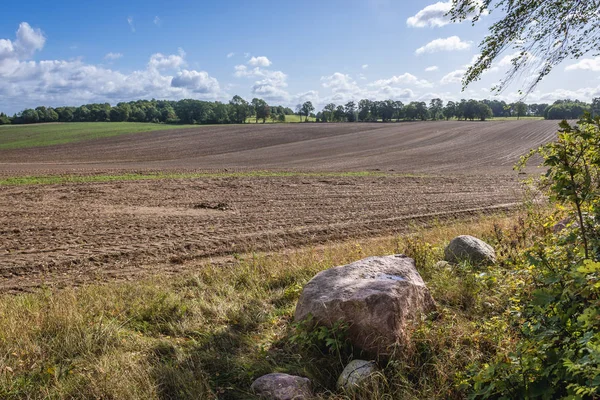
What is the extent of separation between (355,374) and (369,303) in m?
0.75

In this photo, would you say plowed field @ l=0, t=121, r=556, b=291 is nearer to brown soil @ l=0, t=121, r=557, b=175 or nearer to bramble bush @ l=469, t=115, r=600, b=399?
brown soil @ l=0, t=121, r=557, b=175

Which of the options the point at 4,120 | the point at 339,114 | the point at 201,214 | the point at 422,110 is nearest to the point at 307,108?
the point at 339,114

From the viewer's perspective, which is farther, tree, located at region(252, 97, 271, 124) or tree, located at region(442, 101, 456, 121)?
tree, located at region(442, 101, 456, 121)

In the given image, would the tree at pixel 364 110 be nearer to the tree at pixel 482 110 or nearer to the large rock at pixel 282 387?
the tree at pixel 482 110

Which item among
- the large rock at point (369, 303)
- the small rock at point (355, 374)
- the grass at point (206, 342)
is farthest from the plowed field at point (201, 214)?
the small rock at point (355, 374)

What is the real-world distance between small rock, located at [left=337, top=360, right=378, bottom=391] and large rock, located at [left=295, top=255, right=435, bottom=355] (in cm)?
27

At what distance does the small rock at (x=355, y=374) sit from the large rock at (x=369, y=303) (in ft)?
0.90

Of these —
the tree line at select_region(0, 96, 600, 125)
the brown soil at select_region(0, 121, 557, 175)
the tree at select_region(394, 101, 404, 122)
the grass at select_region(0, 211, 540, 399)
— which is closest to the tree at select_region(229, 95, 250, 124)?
the tree line at select_region(0, 96, 600, 125)

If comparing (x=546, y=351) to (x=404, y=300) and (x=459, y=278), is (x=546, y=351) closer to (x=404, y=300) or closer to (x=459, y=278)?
(x=404, y=300)

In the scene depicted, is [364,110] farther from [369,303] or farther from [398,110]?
[369,303]

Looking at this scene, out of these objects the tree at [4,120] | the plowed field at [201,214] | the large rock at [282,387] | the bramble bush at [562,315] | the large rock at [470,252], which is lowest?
the plowed field at [201,214]

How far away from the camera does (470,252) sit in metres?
6.58

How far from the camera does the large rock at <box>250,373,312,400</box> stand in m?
3.61

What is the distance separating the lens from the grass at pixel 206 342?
12.8ft
